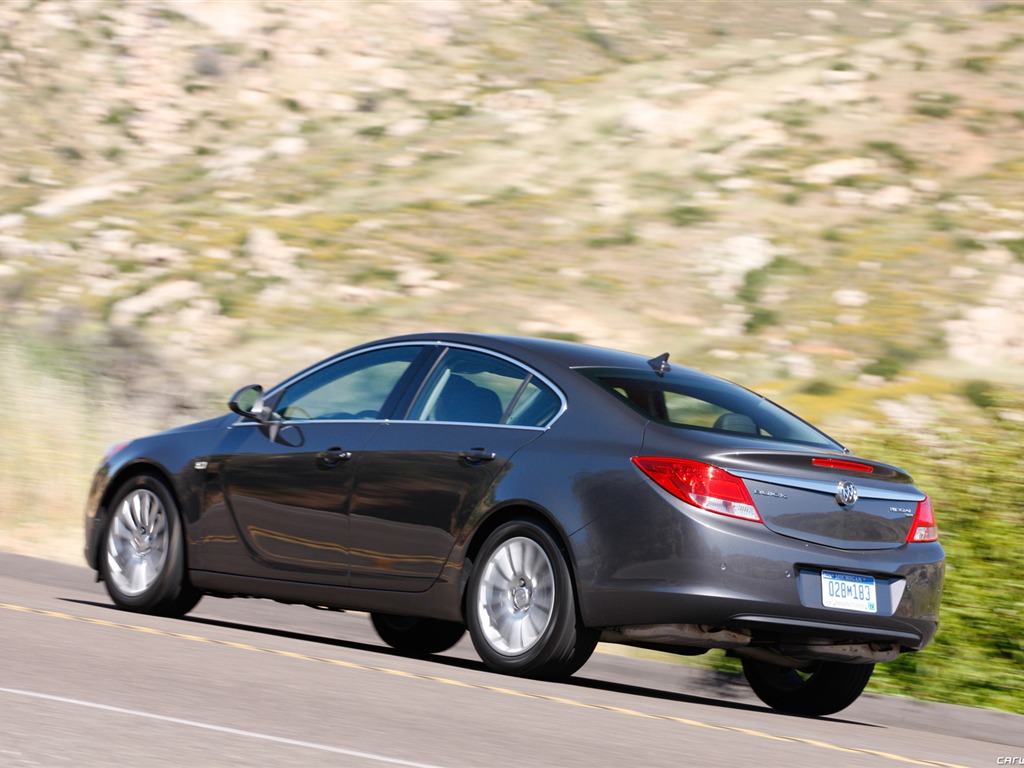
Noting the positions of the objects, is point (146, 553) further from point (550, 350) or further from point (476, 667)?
point (550, 350)

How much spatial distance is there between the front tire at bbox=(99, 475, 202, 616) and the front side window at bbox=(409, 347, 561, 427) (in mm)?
1782

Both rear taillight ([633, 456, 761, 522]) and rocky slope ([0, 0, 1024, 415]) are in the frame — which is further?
rocky slope ([0, 0, 1024, 415])

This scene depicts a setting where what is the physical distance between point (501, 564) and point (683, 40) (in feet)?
94.2

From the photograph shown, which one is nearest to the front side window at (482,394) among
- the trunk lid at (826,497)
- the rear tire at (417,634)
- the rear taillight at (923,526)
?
the trunk lid at (826,497)

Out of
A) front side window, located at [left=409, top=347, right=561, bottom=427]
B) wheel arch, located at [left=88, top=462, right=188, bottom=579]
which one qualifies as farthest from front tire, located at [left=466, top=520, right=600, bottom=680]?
wheel arch, located at [left=88, top=462, right=188, bottom=579]

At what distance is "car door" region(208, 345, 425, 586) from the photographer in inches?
341

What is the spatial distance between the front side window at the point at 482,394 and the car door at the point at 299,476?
0.76ft

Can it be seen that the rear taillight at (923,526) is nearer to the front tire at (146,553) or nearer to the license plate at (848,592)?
the license plate at (848,592)


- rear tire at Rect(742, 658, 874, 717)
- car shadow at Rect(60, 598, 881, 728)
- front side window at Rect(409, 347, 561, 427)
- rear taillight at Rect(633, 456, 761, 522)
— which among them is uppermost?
front side window at Rect(409, 347, 561, 427)

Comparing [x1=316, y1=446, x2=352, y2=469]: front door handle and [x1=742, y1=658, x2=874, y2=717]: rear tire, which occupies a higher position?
[x1=316, y1=446, x2=352, y2=469]: front door handle

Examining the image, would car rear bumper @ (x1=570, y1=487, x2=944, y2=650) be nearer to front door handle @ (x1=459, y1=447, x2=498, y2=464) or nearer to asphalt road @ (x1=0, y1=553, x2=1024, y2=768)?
asphalt road @ (x1=0, y1=553, x2=1024, y2=768)

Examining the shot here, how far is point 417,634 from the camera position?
9.68m

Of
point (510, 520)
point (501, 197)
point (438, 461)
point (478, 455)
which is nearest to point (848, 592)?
point (510, 520)

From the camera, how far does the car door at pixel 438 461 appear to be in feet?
26.5
